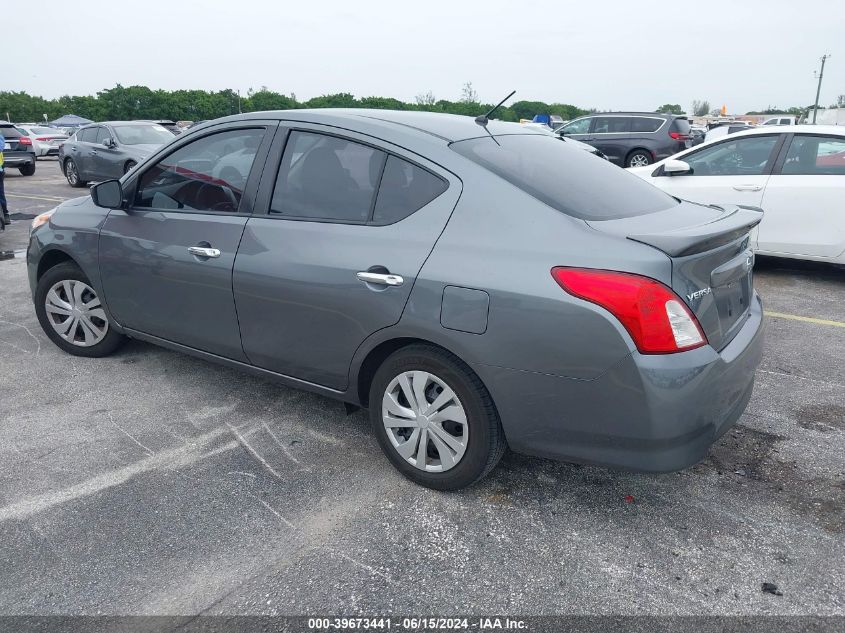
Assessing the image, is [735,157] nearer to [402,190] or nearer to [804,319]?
[804,319]

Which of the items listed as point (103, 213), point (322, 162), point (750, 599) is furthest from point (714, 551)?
point (103, 213)

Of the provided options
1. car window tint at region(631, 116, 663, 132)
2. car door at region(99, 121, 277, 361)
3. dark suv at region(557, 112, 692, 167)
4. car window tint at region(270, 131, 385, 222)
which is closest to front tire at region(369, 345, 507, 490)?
car window tint at region(270, 131, 385, 222)

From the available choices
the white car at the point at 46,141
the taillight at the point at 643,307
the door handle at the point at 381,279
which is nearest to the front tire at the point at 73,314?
the door handle at the point at 381,279

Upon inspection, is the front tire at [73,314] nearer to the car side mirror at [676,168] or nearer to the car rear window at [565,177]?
the car rear window at [565,177]

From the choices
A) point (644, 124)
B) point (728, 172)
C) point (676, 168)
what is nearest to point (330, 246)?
point (676, 168)

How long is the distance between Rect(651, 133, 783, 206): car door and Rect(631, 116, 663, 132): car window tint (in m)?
10.4

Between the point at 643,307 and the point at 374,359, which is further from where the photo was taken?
the point at 374,359

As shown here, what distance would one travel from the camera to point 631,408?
97.8 inches

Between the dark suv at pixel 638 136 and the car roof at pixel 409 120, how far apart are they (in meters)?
14.0

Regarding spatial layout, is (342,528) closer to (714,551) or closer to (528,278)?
(528,278)

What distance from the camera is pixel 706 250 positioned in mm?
2652

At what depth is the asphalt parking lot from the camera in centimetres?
241

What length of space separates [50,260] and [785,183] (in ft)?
20.6

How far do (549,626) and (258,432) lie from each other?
1.89 metres
